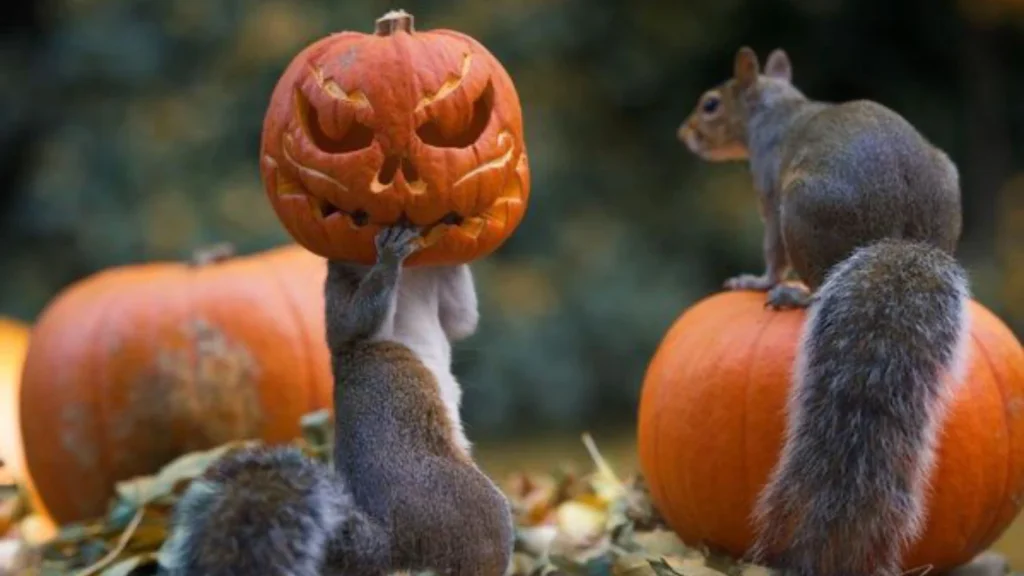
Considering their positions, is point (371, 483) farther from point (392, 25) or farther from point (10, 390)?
point (10, 390)

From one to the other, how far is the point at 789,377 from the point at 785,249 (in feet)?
0.75

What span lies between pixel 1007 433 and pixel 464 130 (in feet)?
3.06

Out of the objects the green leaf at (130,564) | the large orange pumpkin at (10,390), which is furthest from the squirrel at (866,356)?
the large orange pumpkin at (10,390)

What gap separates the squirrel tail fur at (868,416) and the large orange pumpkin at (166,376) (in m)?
1.18

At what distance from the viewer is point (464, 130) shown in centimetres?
200

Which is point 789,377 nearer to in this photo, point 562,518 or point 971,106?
point 562,518

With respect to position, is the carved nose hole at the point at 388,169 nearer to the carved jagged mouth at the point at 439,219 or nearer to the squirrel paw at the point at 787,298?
the carved jagged mouth at the point at 439,219

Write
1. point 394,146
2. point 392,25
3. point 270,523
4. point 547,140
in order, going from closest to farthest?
point 270,523 < point 394,146 < point 392,25 < point 547,140

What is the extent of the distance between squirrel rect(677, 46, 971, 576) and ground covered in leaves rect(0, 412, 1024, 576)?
0.44 feet

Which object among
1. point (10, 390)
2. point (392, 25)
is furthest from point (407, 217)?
point (10, 390)

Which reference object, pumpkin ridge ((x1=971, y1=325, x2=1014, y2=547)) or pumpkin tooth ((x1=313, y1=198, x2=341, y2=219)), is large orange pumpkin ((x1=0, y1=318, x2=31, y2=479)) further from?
pumpkin ridge ((x1=971, y1=325, x2=1014, y2=547))

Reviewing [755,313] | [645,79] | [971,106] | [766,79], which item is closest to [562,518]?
[755,313]

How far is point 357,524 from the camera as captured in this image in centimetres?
176

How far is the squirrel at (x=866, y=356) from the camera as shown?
1847 mm
